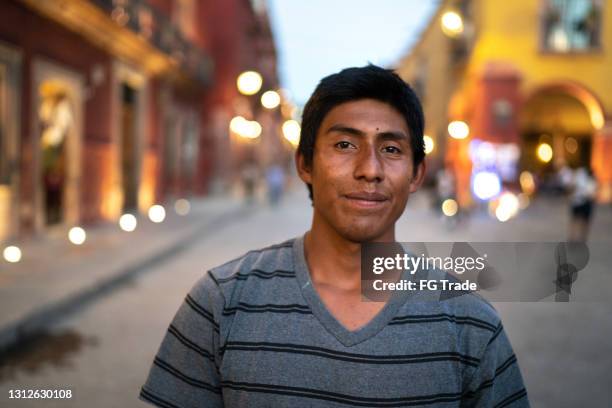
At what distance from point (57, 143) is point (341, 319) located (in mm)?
14548

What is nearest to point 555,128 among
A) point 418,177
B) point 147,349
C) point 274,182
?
point 274,182

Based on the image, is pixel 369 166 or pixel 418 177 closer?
pixel 369 166

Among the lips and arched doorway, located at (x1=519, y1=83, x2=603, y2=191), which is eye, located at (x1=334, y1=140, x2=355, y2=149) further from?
arched doorway, located at (x1=519, y1=83, x2=603, y2=191)

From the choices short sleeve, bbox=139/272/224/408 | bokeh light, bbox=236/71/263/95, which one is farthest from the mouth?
bokeh light, bbox=236/71/263/95

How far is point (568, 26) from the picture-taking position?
2658 centimetres

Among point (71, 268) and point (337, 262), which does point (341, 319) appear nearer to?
point (337, 262)

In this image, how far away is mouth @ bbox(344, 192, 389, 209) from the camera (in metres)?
1.71

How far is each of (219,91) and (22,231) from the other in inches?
871

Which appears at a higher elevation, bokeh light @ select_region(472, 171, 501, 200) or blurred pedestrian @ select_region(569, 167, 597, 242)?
bokeh light @ select_region(472, 171, 501, 200)

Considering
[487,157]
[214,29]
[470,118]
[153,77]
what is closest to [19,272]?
[153,77]

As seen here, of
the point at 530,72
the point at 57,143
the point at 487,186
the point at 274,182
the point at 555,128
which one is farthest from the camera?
the point at 555,128

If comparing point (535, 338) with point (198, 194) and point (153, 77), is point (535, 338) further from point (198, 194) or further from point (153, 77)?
point (198, 194)

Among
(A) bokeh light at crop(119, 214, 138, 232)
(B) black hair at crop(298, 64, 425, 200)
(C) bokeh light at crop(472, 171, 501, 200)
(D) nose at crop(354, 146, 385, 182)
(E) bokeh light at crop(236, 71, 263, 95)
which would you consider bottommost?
(D) nose at crop(354, 146, 385, 182)

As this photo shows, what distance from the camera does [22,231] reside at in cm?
1295
